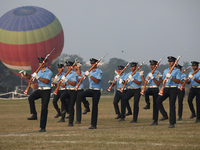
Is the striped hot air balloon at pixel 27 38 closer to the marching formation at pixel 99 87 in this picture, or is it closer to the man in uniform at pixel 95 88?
the marching formation at pixel 99 87

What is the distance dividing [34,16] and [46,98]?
6229 centimetres

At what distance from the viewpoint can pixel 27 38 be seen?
3046 inches

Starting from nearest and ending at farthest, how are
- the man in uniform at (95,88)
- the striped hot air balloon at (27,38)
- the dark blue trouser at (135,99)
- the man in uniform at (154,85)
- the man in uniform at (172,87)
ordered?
the man in uniform at (172,87) < the man in uniform at (95,88) < the man in uniform at (154,85) < the dark blue trouser at (135,99) < the striped hot air balloon at (27,38)

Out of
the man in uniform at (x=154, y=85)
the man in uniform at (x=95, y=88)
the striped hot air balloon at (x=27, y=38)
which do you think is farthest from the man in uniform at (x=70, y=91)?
the striped hot air balloon at (x=27, y=38)

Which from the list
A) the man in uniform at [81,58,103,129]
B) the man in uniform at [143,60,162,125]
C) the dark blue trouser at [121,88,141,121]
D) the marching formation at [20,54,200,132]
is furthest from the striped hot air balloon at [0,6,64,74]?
the man in uniform at [81,58,103,129]

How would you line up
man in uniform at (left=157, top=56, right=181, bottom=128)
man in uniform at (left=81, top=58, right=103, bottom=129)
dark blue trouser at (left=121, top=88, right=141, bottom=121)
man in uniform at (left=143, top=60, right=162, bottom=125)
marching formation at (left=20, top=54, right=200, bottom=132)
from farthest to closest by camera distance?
dark blue trouser at (left=121, top=88, right=141, bottom=121)
man in uniform at (left=143, top=60, right=162, bottom=125)
man in uniform at (left=81, top=58, right=103, bottom=129)
man in uniform at (left=157, top=56, right=181, bottom=128)
marching formation at (left=20, top=54, right=200, bottom=132)

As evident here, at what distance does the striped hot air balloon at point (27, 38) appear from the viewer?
254 feet

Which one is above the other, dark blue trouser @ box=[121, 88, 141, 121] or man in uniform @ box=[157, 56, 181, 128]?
man in uniform @ box=[157, 56, 181, 128]

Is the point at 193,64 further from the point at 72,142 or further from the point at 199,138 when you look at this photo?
the point at 72,142

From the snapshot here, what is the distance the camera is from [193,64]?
900 inches

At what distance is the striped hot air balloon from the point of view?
77.3 meters

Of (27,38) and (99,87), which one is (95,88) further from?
(27,38)

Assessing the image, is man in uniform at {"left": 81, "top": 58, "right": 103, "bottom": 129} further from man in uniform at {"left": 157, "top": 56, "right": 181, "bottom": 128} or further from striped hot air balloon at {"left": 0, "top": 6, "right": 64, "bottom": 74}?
striped hot air balloon at {"left": 0, "top": 6, "right": 64, "bottom": 74}

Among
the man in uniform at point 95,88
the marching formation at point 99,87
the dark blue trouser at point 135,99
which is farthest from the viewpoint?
the dark blue trouser at point 135,99
